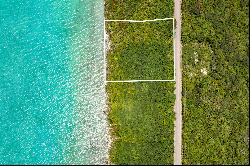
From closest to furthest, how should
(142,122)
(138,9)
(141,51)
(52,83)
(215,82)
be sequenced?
1. (142,122)
2. (215,82)
3. (141,51)
4. (52,83)
5. (138,9)

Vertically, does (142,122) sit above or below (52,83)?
below

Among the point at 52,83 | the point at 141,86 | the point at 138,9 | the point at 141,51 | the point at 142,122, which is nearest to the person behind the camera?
the point at 142,122

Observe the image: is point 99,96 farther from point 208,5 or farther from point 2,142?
point 208,5

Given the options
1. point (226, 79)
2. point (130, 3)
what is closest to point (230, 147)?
point (226, 79)

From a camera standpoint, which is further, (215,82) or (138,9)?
(138,9)

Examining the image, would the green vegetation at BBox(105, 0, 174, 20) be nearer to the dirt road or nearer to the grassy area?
the grassy area

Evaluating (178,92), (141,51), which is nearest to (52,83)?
(141,51)

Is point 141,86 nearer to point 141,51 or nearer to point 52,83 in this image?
point 141,51
